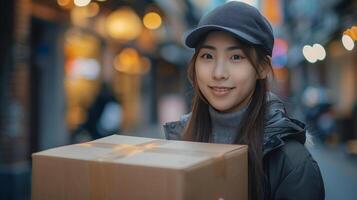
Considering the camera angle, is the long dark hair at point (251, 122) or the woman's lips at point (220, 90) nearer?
the long dark hair at point (251, 122)

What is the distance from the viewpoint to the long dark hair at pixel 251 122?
1913 mm

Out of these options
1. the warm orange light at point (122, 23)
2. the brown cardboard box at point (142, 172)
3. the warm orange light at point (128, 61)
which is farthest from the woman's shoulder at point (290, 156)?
the warm orange light at point (128, 61)

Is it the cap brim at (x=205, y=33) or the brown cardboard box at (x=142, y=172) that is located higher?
the cap brim at (x=205, y=33)

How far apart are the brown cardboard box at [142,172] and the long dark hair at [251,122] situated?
79mm

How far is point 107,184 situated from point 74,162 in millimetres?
144

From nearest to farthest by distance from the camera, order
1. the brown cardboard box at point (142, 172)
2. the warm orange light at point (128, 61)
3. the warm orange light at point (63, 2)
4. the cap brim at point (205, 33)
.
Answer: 1. the brown cardboard box at point (142, 172)
2. the cap brim at point (205, 33)
3. the warm orange light at point (63, 2)
4. the warm orange light at point (128, 61)

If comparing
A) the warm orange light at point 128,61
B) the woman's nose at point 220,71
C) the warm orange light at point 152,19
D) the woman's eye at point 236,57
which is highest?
the warm orange light at point 152,19

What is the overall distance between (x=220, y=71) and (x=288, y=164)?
44cm

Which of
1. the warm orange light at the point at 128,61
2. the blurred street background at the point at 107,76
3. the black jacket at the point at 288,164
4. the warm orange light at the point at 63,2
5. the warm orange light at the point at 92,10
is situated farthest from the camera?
the warm orange light at the point at 128,61

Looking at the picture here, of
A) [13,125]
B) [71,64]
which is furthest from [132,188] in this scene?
[71,64]

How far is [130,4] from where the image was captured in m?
11.4

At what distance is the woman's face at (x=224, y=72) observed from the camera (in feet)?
6.70

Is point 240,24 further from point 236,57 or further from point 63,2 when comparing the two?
point 63,2

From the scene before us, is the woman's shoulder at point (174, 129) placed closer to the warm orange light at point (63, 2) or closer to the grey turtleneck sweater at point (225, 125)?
the grey turtleneck sweater at point (225, 125)
